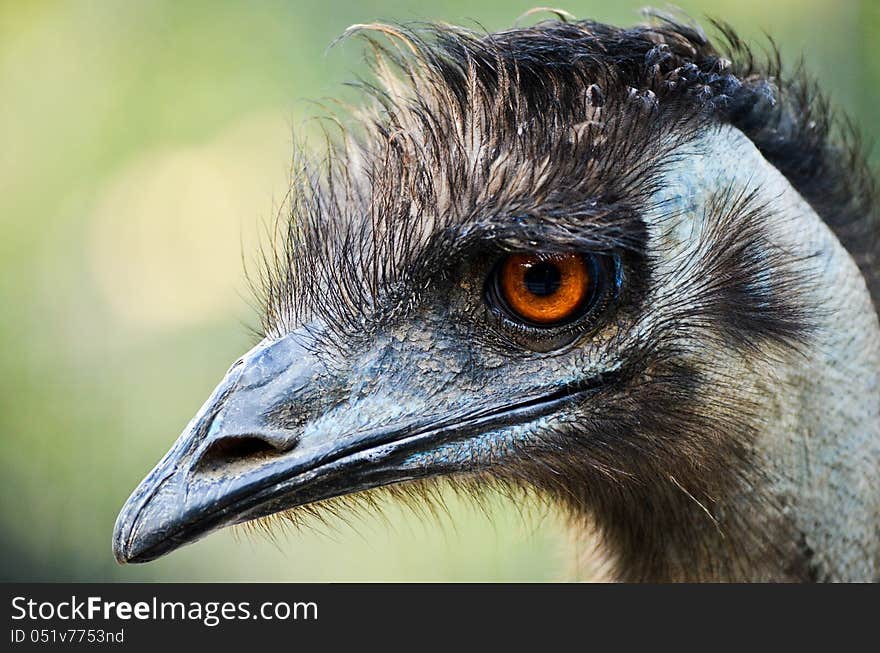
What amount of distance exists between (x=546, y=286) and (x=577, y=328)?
78 millimetres

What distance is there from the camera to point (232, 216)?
4.28m

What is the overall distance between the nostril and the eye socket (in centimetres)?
39

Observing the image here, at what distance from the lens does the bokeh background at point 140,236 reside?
411 cm

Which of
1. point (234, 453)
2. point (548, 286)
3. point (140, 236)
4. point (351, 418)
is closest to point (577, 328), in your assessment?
point (548, 286)

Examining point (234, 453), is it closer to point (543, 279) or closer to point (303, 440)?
point (303, 440)

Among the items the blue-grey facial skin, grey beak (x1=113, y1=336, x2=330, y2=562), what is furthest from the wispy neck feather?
grey beak (x1=113, y1=336, x2=330, y2=562)

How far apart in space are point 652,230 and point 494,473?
0.44 meters

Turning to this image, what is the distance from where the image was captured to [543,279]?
5.60ft

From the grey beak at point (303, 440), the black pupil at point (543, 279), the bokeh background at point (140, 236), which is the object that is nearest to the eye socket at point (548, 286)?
the black pupil at point (543, 279)

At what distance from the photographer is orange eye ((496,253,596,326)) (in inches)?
67.2

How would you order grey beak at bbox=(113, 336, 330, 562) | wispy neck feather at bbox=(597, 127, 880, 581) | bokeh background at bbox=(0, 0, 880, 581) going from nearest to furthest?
1. grey beak at bbox=(113, 336, 330, 562)
2. wispy neck feather at bbox=(597, 127, 880, 581)
3. bokeh background at bbox=(0, 0, 880, 581)

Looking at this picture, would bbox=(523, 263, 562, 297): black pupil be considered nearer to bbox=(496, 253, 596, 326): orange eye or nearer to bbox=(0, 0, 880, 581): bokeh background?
bbox=(496, 253, 596, 326): orange eye

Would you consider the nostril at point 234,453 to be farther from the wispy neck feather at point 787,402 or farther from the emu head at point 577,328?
the wispy neck feather at point 787,402

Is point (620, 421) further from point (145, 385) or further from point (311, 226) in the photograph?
point (145, 385)
